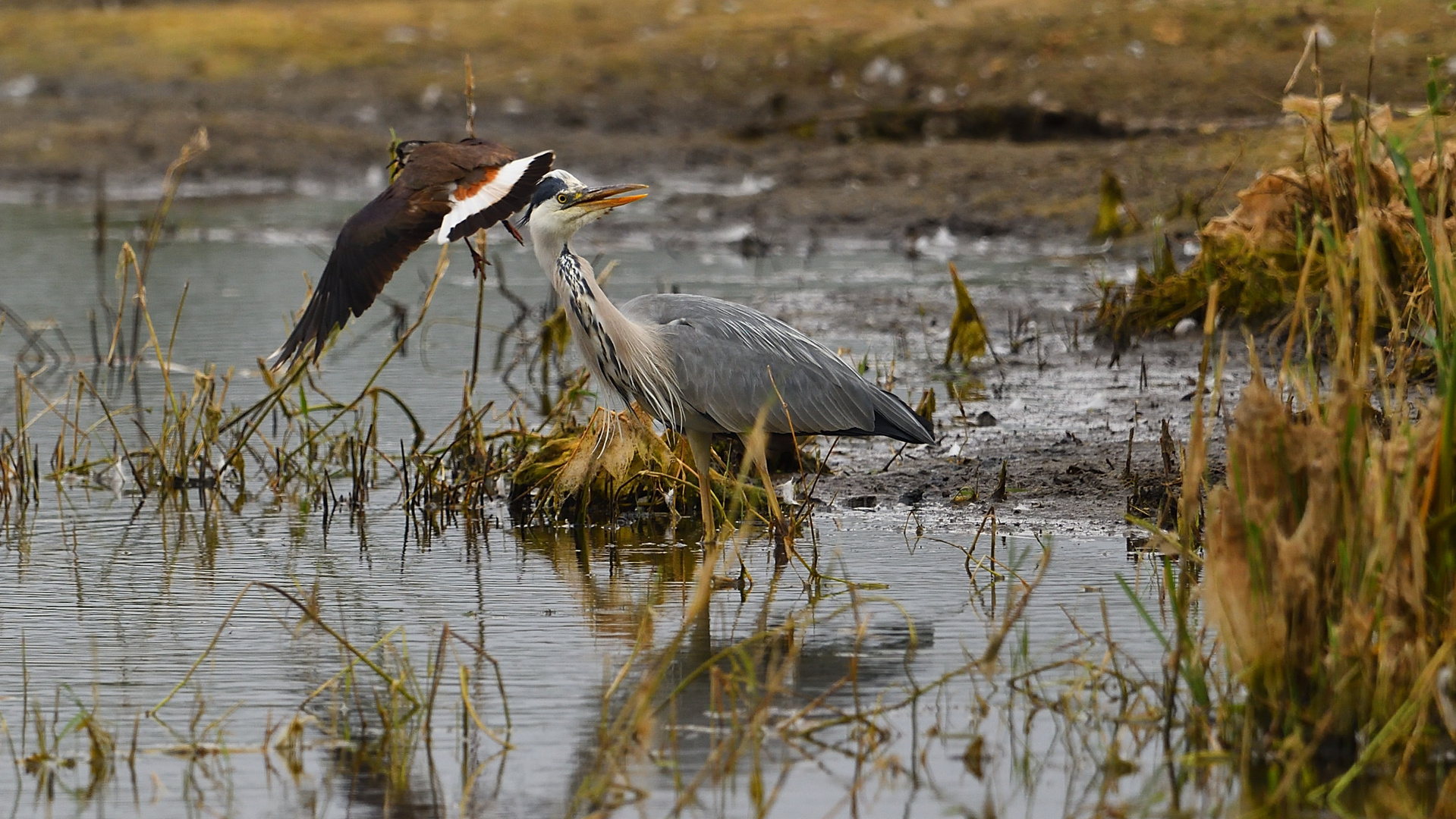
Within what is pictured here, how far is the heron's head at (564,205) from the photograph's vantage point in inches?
220

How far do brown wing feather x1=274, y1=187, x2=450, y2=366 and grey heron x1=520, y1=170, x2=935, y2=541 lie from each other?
596 millimetres

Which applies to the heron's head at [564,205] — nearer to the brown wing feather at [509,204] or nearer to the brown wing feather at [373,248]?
the brown wing feather at [509,204]

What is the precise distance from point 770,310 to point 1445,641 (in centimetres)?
769

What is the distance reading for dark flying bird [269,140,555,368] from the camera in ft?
16.8

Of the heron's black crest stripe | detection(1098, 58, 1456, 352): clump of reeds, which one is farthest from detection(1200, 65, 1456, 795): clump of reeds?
the heron's black crest stripe

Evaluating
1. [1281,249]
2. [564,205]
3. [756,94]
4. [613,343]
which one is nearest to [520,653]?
[613,343]

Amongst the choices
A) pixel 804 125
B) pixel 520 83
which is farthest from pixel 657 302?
pixel 520 83

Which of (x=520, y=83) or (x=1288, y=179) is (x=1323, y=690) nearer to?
(x=1288, y=179)

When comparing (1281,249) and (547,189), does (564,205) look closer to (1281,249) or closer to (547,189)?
(547,189)

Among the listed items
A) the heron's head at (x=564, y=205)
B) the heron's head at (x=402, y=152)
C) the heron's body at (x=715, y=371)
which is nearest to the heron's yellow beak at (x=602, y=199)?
the heron's head at (x=564, y=205)

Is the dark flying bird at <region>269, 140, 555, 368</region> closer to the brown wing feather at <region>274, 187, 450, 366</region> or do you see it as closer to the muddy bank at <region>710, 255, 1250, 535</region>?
the brown wing feather at <region>274, 187, 450, 366</region>

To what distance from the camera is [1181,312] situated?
29.1ft

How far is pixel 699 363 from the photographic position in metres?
5.88

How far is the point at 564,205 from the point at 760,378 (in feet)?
2.68
